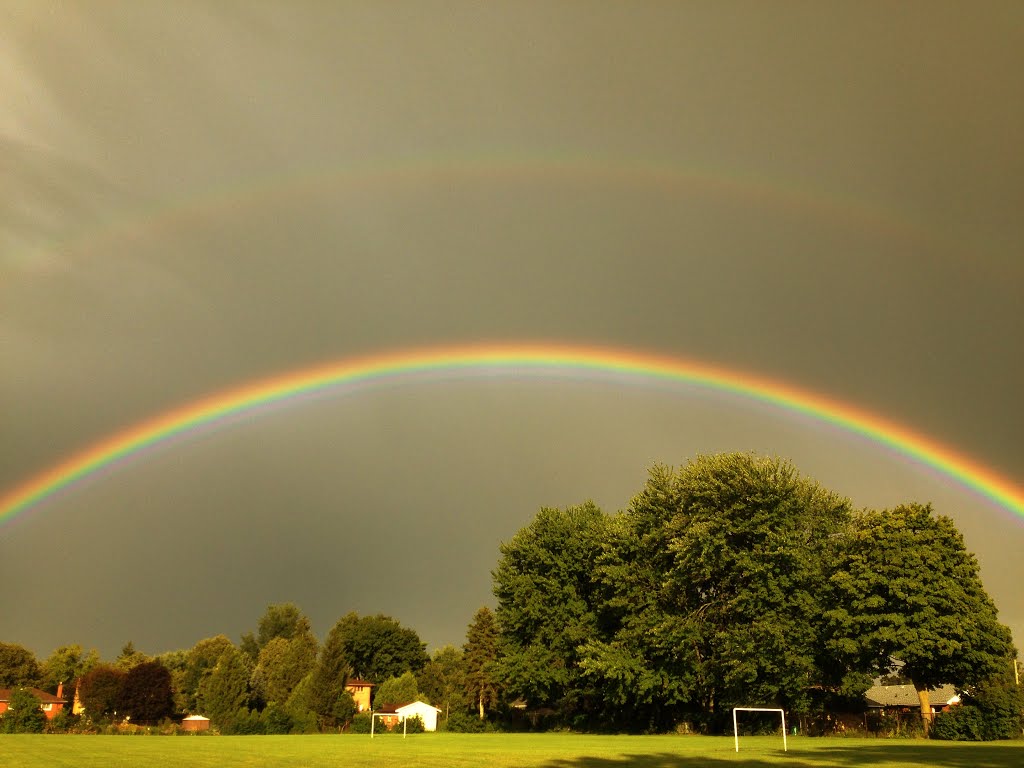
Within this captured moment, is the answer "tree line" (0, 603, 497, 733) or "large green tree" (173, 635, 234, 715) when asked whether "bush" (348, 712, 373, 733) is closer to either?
"tree line" (0, 603, 497, 733)

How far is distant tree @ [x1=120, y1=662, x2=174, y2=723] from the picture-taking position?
230ft

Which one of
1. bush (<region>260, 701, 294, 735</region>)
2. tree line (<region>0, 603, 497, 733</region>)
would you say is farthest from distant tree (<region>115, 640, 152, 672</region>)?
bush (<region>260, 701, 294, 735</region>)

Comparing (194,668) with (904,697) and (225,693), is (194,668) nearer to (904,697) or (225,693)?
(225,693)

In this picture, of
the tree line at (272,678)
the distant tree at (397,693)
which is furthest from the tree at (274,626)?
the distant tree at (397,693)

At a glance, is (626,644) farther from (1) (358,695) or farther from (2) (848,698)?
(1) (358,695)

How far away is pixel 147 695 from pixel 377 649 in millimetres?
46768

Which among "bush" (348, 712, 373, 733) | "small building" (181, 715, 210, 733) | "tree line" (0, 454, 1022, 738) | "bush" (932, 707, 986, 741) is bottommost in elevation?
"small building" (181, 715, 210, 733)

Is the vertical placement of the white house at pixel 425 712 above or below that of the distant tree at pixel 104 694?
below

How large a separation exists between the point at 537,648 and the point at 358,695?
55984 millimetres

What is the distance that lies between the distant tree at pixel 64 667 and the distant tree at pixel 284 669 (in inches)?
820

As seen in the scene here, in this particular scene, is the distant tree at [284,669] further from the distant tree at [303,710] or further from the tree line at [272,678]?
the distant tree at [303,710]

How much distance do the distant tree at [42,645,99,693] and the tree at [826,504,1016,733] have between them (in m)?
97.3

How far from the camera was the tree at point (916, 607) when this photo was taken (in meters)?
41.0

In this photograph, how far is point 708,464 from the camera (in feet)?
161
